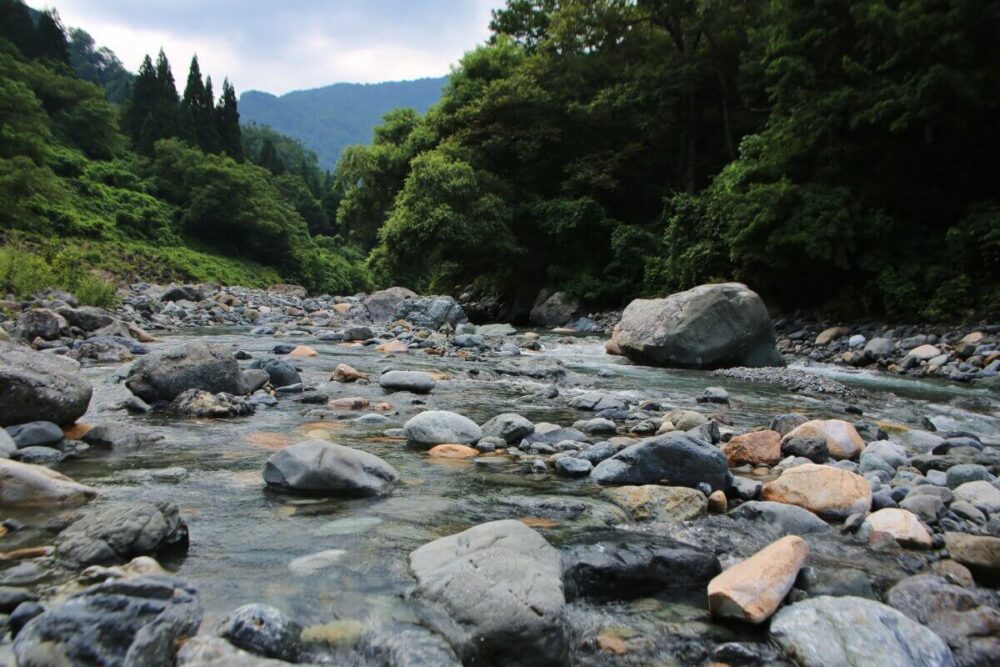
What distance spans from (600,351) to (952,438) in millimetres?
7770

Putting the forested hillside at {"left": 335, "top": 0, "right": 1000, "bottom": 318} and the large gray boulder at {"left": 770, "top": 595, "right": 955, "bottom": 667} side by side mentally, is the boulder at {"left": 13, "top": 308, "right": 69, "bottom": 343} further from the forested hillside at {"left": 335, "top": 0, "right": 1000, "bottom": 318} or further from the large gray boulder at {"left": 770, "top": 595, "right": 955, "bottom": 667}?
the forested hillside at {"left": 335, "top": 0, "right": 1000, "bottom": 318}

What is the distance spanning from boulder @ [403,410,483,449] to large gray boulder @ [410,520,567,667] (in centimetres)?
213

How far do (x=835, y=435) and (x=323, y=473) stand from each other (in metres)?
3.87

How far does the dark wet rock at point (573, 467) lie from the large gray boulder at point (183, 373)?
142 inches

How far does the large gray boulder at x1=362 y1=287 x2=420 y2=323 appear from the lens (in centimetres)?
2006

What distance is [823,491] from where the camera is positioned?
364cm

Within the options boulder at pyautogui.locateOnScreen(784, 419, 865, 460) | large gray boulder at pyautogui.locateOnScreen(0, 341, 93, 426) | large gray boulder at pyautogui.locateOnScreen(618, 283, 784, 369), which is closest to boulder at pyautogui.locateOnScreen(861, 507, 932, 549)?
boulder at pyautogui.locateOnScreen(784, 419, 865, 460)

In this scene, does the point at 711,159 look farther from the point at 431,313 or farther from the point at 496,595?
the point at 496,595

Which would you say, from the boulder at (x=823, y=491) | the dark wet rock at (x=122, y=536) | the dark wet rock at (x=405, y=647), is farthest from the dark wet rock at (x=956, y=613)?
the dark wet rock at (x=122, y=536)

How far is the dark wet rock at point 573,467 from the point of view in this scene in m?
4.15

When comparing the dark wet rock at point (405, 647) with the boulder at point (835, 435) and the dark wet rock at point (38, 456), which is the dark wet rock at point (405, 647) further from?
the boulder at point (835, 435)

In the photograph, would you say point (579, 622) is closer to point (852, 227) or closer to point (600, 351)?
point (600, 351)

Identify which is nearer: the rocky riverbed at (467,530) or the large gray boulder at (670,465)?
the rocky riverbed at (467,530)

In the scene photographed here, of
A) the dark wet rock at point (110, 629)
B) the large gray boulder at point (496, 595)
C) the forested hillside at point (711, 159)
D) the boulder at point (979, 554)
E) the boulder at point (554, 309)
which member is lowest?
the boulder at point (554, 309)
